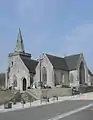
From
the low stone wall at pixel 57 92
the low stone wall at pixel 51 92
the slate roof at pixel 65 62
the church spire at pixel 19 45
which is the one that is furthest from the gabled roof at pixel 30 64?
the low stone wall at pixel 57 92

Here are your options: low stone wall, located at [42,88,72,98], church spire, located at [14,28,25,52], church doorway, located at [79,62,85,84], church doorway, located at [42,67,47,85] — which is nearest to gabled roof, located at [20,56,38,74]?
church doorway, located at [42,67,47,85]

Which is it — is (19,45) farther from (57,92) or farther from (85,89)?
(57,92)

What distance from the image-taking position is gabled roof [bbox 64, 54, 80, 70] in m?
91.0

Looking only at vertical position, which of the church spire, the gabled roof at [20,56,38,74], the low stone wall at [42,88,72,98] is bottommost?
the low stone wall at [42,88,72,98]

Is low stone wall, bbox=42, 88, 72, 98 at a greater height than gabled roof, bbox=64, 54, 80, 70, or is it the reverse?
gabled roof, bbox=64, 54, 80, 70

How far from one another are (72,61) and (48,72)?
10962mm

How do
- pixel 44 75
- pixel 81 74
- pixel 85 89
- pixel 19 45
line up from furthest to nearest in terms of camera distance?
pixel 19 45, pixel 81 74, pixel 44 75, pixel 85 89

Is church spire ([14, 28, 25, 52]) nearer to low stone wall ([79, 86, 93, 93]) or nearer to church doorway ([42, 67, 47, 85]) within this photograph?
church doorway ([42, 67, 47, 85])

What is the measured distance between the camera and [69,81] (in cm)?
9156

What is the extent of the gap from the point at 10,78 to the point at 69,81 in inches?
693

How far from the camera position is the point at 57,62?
90125mm

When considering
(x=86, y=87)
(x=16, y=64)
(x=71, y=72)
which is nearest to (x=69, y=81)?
(x=71, y=72)

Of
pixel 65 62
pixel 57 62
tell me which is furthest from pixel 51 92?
pixel 65 62

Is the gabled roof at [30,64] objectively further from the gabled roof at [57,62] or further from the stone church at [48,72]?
the gabled roof at [57,62]
